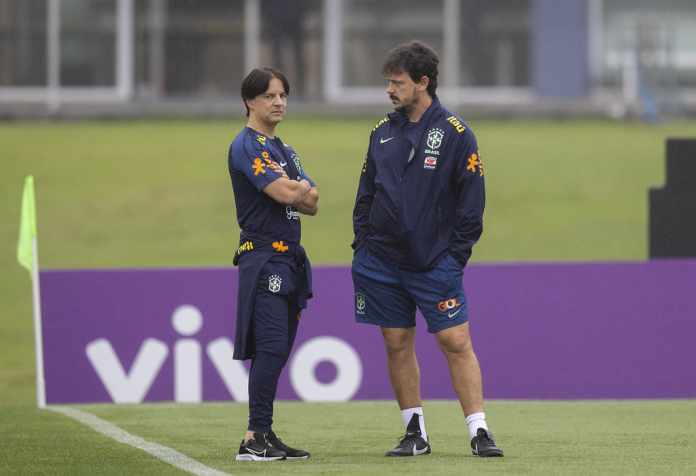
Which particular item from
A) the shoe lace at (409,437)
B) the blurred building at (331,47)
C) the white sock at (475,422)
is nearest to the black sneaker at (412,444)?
the shoe lace at (409,437)

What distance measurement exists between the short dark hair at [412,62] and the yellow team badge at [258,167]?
0.71m

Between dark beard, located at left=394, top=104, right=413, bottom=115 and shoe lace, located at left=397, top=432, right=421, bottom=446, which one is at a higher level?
dark beard, located at left=394, top=104, right=413, bottom=115

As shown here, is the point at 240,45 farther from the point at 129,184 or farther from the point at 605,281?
the point at 605,281

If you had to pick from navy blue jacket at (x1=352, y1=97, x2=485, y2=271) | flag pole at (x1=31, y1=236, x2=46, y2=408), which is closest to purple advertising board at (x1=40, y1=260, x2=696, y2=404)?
flag pole at (x1=31, y1=236, x2=46, y2=408)

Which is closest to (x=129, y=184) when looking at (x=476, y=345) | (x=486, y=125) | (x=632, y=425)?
(x=486, y=125)

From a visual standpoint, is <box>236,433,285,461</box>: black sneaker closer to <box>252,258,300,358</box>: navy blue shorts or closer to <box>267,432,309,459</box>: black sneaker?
<box>267,432,309,459</box>: black sneaker

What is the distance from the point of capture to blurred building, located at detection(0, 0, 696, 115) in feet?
96.1

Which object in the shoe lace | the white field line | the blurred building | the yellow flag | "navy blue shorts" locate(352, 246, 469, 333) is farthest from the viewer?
the blurred building

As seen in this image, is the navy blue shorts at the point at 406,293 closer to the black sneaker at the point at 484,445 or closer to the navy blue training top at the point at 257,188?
the navy blue training top at the point at 257,188

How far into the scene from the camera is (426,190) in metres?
7.32

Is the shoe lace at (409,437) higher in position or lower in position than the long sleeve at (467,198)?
lower

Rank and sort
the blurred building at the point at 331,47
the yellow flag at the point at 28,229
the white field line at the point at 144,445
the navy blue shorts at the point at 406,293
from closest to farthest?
the white field line at the point at 144,445 < the navy blue shorts at the point at 406,293 < the yellow flag at the point at 28,229 < the blurred building at the point at 331,47

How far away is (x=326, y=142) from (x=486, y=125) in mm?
3608

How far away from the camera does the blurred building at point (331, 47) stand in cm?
2928
